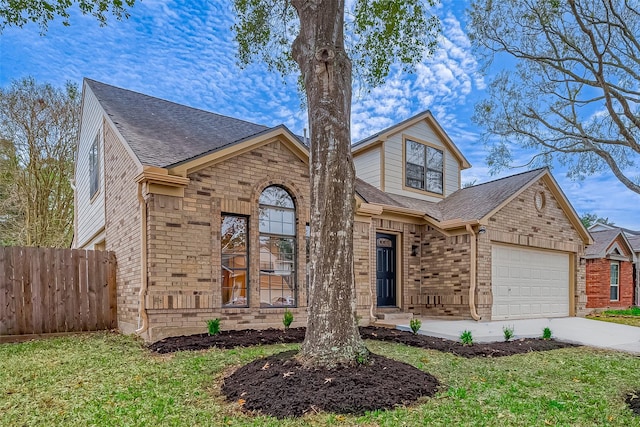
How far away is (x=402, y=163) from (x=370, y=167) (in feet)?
3.53

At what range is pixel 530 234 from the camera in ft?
40.8

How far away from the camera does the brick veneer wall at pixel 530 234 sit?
11016 mm

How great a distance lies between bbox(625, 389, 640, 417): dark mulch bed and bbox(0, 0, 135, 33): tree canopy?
32.8 feet

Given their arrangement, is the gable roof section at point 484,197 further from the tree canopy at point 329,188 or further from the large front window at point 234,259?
the tree canopy at point 329,188

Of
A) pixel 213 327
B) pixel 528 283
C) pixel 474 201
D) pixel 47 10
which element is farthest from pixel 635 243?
pixel 47 10

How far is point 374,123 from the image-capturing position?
1518 centimetres

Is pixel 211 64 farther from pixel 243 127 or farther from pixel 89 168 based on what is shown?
pixel 89 168

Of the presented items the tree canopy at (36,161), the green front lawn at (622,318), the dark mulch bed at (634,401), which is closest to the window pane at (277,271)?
the dark mulch bed at (634,401)

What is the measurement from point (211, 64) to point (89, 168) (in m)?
4.74

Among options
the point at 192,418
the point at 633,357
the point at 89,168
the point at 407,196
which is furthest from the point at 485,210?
the point at 89,168

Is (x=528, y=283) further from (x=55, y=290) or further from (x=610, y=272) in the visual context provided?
(x=55, y=290)

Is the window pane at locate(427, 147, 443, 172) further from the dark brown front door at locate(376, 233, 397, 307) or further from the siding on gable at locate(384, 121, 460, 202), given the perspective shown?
the dark brown front door at locate(376, 233, 397, 307)

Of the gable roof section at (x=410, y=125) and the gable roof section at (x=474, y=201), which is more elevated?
the gable roof section at (x=410, y=125)

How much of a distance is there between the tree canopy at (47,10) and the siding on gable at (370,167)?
7.80m
